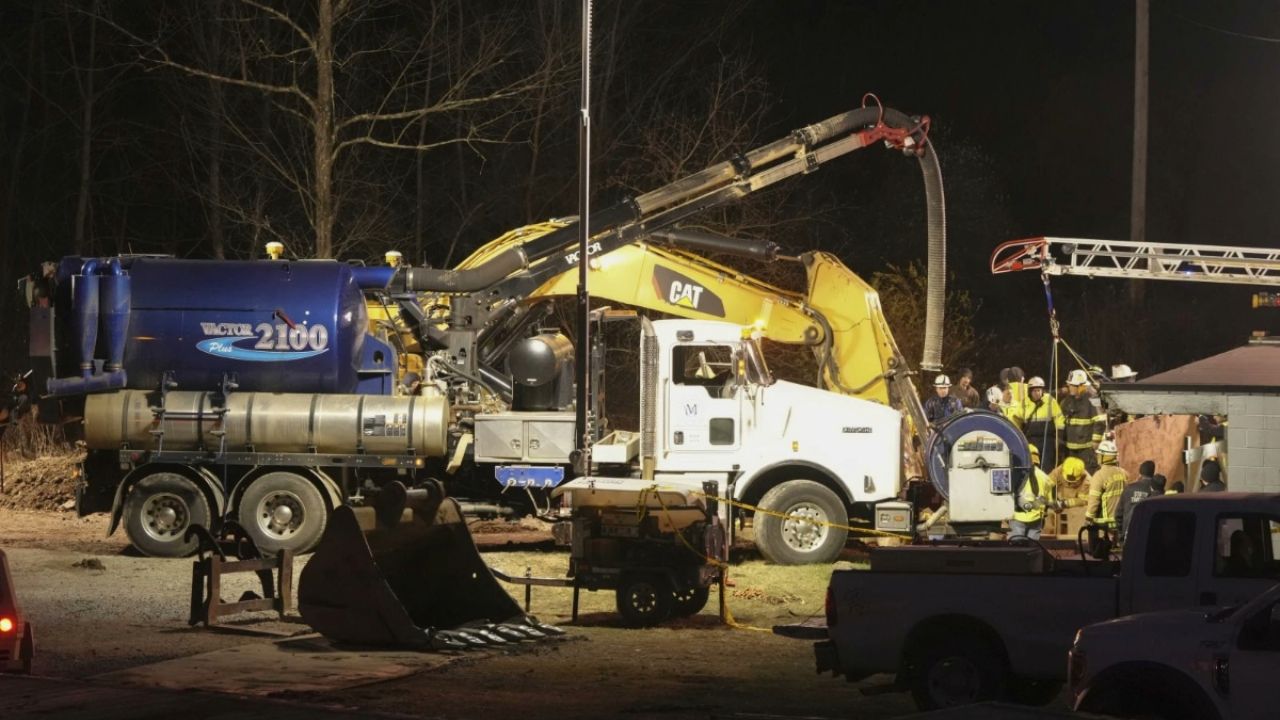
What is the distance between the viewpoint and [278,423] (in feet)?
67.2

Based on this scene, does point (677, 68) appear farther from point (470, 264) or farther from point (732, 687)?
point (732, 687)

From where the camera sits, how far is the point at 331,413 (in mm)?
20453

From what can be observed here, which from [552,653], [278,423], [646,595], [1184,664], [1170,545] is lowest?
[552,653]

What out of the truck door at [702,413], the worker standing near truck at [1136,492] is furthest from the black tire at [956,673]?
the truck door at [702,413]

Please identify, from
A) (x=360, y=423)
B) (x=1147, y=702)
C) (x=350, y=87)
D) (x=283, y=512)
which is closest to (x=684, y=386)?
(x=360, y=423)

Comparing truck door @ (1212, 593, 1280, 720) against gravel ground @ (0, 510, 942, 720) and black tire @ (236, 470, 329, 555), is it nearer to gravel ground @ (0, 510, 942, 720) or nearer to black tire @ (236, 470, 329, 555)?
gravel ground @ (0, 510, 942, 720)

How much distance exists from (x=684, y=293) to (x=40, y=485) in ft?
33.7

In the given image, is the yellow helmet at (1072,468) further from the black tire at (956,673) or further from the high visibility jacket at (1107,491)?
the black tire at (956,673)

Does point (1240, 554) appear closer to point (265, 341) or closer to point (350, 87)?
point (265, 341)

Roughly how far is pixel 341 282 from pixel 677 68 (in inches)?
845

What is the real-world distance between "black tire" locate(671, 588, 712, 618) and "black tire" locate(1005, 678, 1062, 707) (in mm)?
5077

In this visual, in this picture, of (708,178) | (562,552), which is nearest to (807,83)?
(708,178)

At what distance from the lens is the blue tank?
20.8 metres

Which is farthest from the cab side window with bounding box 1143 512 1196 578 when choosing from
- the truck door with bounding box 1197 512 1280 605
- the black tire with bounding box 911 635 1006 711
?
the black tire with bounding box 911 635 1006 711
